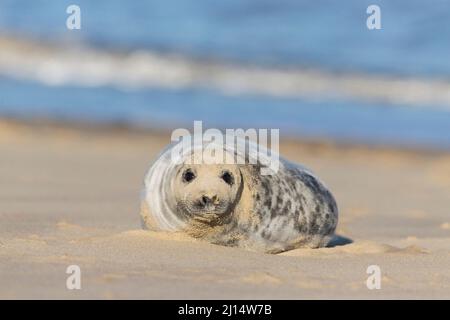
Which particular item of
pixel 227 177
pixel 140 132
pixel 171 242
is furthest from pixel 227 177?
→ pixel 140 132

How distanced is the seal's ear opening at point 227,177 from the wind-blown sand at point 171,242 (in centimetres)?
31

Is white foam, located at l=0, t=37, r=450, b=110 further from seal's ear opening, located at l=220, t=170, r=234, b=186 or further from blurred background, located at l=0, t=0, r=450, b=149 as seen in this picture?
seal's ear opening, located at l=220, t=170, r=234, b=186

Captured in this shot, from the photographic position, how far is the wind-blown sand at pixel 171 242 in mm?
4137

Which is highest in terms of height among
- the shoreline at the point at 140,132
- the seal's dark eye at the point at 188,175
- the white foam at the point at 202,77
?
the white foam at the point at 202,77

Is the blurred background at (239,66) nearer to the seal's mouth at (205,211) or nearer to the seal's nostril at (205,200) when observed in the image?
the seal's mouth at (205,211)

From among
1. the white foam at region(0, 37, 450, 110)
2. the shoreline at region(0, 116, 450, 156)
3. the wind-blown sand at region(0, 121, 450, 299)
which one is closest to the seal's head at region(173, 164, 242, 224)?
the wind-blown sand at region(0, 121, 450, 299)

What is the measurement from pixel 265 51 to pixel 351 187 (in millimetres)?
8025

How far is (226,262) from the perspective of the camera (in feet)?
15.3

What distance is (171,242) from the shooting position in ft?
16.2

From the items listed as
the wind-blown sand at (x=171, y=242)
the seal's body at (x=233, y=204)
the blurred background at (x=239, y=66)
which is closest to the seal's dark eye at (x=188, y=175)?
the seal's body at (x=233, y=204)

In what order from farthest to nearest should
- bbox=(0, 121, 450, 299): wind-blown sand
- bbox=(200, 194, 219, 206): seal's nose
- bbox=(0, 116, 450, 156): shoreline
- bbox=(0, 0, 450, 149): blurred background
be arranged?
bbox=(0, 0, 450, 149): blurred background
bbox=(0, 116, 450, 156): shoreline
bbox=(200, 194, 219, 206): seal's nose
bbox=(0, 121, 450, 299): wind-blown sand

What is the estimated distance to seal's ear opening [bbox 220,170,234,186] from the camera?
4911mm

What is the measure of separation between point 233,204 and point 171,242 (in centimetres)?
33
